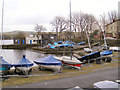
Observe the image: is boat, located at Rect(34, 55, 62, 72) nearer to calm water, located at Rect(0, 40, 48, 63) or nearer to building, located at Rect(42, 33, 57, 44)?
calm water, located at Rect(0, 40, 48, 63)

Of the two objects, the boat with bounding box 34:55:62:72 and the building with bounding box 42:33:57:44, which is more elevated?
the building with bounding box 42:33:57:44

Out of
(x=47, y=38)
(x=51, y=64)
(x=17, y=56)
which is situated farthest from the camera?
(x=47, y=38)

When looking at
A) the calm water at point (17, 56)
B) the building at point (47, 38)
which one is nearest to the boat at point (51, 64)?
the calm water at point (17, 56)

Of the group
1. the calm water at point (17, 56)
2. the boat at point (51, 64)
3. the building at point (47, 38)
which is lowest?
the calm water at point (17, 56)

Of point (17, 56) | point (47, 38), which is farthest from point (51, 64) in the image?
point (47, 38)

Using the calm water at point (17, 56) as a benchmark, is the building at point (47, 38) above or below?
above

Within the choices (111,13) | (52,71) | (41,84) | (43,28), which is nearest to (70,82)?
(41,84)

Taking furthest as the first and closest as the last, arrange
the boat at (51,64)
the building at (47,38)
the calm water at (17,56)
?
the building at (47,38) → the calm water at (17,56) → the boat at (51,64)

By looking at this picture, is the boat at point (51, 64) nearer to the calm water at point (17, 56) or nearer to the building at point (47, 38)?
the calm water at point (17, 56)

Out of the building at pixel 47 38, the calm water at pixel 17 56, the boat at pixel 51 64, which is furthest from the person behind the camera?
the building at pixel 47 38

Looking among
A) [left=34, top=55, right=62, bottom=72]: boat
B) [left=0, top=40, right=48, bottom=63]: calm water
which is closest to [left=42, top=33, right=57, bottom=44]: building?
[left=0, top=40, right=48, bottom=63]: calm water

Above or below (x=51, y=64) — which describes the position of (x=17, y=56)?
below

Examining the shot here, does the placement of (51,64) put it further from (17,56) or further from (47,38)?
(47,38)

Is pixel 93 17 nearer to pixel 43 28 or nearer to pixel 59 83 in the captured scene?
pixel 43 28
